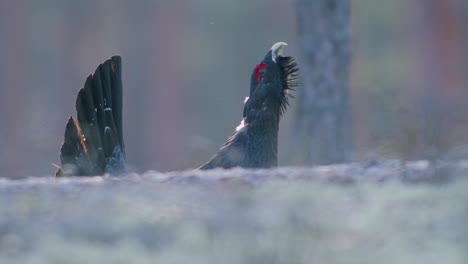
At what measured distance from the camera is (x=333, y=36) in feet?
32.2

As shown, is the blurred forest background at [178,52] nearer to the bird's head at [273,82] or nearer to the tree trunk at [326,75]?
the tree trunk at [326,75]

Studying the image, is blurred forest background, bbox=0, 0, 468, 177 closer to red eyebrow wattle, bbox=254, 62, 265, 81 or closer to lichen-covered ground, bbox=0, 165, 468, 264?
red eyebrow wattle, bbox=254, 62, 265, 81

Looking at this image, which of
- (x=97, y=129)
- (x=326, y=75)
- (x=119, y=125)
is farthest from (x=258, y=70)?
(x=326, y=75)

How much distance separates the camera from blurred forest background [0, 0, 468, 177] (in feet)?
84.8

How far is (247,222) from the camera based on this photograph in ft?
12.8

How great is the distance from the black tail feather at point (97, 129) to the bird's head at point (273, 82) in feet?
3.34

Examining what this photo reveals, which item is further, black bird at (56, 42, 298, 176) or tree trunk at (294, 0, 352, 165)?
tree trunk at (294, 0, 352, 165)

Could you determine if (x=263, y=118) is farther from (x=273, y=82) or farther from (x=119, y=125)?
(x=119, y=125)

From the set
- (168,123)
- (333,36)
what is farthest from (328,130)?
(168,123)

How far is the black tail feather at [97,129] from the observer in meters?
7.72

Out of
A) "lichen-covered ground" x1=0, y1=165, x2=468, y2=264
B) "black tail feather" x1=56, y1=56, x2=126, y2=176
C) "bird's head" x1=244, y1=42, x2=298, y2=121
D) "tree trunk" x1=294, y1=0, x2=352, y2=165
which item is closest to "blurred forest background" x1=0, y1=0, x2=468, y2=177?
"tree trunk" x1=294, y1=0, x2=352, y2=165

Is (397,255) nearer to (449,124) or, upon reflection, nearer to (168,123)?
(449,124)

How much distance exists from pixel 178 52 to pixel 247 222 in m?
24.9

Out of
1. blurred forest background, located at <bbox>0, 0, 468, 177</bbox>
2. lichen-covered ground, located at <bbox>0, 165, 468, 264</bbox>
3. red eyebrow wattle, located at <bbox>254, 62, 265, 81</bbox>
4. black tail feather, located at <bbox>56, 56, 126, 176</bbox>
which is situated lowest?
lichen-covered ground, located at <bbox>0, 165, 468, 264</bbox>
